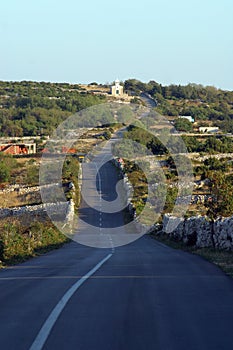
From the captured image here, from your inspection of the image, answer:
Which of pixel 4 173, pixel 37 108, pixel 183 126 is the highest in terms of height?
pixel 37 108

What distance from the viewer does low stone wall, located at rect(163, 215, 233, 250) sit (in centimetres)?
2216

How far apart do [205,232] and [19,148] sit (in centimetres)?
7590

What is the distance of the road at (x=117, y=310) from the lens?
7664mm

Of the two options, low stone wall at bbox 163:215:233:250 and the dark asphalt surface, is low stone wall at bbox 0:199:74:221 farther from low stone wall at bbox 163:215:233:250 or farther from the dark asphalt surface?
the dark asphalt surface

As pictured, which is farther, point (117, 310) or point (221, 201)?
point (221, 201)

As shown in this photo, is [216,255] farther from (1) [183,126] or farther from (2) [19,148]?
(1) [183,126]

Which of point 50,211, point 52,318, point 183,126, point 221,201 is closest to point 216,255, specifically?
point 52,318

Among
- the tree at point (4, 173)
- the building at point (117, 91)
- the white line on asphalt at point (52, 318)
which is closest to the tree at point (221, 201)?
the white line on asphalt at point (52, 318)

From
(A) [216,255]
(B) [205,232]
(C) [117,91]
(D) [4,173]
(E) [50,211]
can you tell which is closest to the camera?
(A) [216,255]

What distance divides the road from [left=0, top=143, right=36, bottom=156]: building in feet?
271

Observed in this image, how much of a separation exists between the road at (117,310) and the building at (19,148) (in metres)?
82.5

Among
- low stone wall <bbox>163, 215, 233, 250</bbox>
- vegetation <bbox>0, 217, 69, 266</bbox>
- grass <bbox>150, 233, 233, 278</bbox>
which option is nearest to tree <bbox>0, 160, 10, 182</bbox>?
vegetation <bbox>0, 217, 69, 266</bbox>

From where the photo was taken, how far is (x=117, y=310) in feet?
31.7

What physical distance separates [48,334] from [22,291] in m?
4.04
